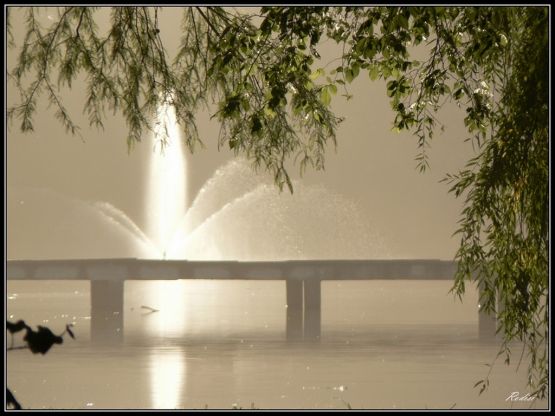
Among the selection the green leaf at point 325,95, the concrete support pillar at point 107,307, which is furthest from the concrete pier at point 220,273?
the green leaf at point 325,95

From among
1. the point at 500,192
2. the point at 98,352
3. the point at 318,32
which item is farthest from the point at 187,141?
the point at 98,352

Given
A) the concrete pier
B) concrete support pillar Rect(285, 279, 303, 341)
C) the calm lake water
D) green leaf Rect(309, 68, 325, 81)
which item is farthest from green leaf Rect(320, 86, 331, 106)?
concrete support pillar Rect(285, 279, 303, 341)

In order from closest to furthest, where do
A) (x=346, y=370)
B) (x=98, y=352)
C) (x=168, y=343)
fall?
(x=346, y=370), (x=98, y=352), (x=168, y=343)

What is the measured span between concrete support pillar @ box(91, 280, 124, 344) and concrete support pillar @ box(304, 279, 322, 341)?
46.1 feet

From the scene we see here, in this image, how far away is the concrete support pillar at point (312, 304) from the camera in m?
88.0

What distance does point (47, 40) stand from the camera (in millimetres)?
15211

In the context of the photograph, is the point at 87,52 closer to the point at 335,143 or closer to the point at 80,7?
the point at 80,7

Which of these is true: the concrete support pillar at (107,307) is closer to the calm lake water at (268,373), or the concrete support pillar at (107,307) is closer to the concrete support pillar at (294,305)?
the calm lake water at (268,373)

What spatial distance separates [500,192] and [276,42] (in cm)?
328

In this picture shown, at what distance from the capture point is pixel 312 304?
91.9 m

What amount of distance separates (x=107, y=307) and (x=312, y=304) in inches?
648

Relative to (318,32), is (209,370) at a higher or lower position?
lower

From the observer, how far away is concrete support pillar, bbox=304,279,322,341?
88019 mm

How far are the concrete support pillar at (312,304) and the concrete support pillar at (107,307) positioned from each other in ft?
46.1
